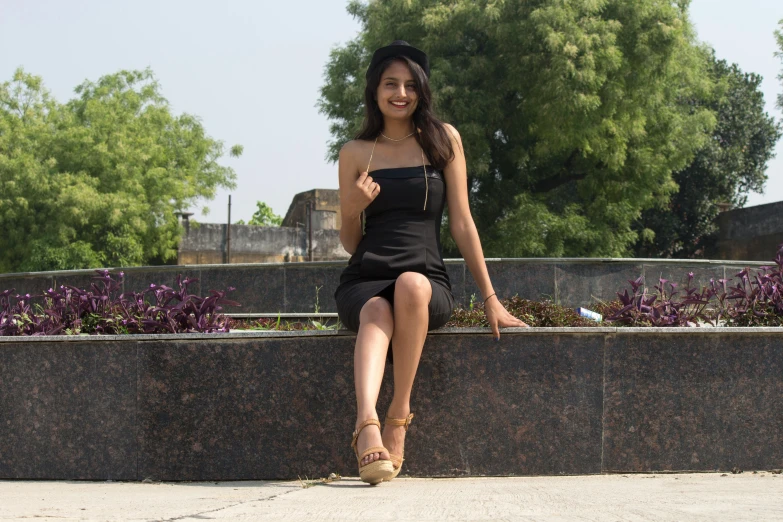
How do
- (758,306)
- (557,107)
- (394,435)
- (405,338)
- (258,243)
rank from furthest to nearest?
1. (258,243)
2. (557,107)
3. (758,306)
4. (394,435)
5. (405,338)

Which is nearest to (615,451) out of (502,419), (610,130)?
(502,419)

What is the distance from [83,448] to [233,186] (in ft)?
135

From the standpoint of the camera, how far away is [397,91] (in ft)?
15.3

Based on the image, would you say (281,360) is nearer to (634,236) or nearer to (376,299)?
(376,299)

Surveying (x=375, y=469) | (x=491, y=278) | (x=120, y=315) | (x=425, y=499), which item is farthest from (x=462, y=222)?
(x=491, y=278)

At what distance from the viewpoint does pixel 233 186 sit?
148 feet

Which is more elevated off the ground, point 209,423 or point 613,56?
point 613,56

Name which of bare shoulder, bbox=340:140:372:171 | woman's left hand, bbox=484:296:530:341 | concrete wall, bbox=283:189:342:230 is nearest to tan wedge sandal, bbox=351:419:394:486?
woman's left hand, bbox=484:296:530:341

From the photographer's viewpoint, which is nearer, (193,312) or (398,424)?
(398,424)

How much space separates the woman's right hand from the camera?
4.40 metres

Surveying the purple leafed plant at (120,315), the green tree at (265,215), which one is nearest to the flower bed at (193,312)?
the purple leafed plant at (120,315)

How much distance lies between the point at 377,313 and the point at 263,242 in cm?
3834

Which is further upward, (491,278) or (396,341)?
(491,278)

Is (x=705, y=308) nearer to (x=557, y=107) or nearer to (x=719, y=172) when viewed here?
(x=557, y=107)
